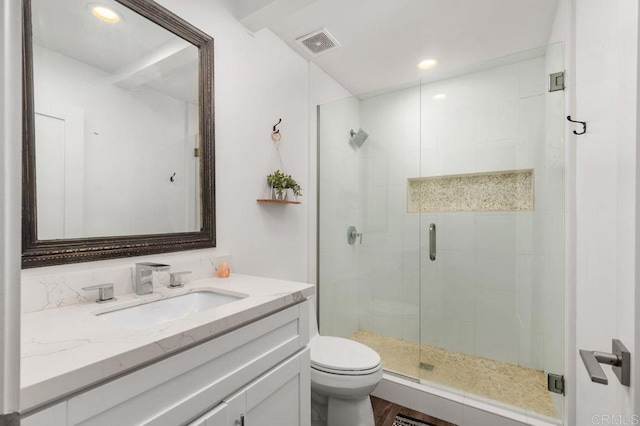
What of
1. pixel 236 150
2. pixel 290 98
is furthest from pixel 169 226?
pixel 290 98

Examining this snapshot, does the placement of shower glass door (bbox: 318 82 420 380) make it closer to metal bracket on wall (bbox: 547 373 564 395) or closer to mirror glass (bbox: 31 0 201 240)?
metal bracket on wall (bbox: 547 373 564 395)

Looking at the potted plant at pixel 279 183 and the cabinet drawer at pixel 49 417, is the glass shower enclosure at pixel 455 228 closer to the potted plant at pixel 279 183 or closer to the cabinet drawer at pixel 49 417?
the potted plant at pixel 279 183

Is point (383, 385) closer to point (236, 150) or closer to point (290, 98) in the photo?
point (236, 150)

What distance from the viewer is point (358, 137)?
2607 mm

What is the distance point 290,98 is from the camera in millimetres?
2186

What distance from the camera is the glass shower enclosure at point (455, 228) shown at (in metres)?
1.95

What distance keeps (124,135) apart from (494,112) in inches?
89.0

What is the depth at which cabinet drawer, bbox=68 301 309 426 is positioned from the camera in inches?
25.4

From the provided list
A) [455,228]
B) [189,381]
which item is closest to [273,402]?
[189,381]

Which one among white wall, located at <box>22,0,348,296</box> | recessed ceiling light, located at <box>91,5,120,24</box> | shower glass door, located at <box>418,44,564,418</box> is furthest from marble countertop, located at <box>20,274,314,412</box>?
shower glass door, located at <box>418,44,564,418</box>

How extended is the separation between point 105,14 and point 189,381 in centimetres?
136

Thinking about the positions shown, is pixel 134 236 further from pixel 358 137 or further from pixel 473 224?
pixel 473 224

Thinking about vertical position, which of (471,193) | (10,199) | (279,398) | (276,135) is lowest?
(279,398)

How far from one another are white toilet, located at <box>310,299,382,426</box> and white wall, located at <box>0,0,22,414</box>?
1.45 metres
